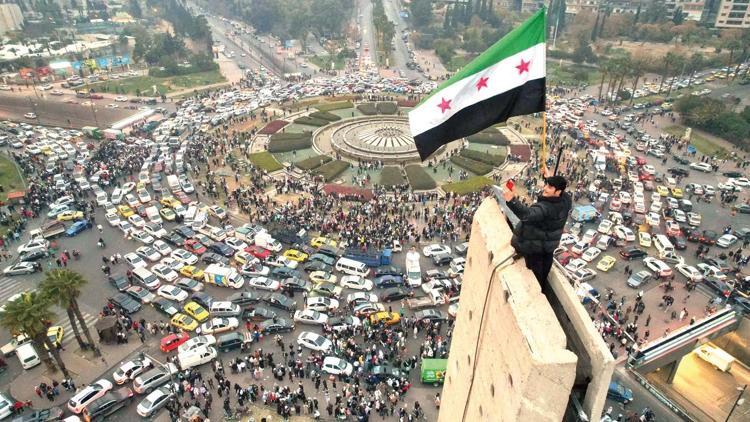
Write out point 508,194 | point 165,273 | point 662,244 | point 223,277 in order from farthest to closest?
point 662,244 → point 165,273 → point 223,277 → point 508,194

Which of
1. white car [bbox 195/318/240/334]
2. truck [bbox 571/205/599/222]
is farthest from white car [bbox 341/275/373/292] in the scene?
truck [bbox 571/205/599/222]

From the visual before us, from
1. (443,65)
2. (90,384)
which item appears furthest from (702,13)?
(90,384)

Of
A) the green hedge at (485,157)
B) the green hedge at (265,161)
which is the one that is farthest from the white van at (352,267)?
the green hedge at (485,157)

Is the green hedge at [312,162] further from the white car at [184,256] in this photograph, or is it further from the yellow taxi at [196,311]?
the yellow taxi at [196,311]

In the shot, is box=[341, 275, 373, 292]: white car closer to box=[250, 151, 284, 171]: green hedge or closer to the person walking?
box=[250, 151, 284, 171]: green hedge

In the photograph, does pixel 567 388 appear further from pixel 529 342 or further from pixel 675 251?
pixel 675 251

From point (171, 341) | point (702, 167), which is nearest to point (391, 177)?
point (171, 341)

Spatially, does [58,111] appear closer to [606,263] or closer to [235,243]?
[235,243]
